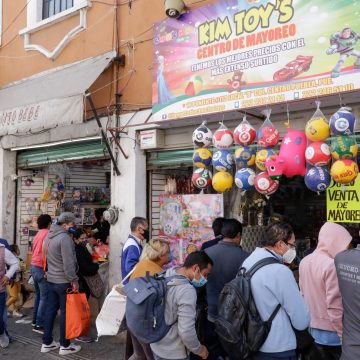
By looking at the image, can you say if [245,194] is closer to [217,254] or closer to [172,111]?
[172,111]

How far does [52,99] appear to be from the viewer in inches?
282

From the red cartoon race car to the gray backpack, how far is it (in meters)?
2.91

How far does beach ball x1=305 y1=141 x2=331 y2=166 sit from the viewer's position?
4.49 m

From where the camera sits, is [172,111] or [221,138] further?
[172,111]

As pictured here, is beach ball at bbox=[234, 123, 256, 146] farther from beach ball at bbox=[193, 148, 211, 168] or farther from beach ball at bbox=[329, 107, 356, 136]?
beach ball at bbox=[329, 107, 356, 136]

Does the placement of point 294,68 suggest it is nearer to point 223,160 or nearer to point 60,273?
point 223,160

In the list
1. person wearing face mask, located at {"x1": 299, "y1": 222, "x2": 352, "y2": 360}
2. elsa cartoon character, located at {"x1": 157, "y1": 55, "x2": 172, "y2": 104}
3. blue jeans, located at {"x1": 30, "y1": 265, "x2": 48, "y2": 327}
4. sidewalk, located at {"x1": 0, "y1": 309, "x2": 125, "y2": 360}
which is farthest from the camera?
blue jeans, located at {"x1": 30, "y1": 265, "x2": 48, "y2": 327}

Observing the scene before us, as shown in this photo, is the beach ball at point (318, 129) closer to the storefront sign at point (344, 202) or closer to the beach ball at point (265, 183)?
the beach ball at point (265, 183)

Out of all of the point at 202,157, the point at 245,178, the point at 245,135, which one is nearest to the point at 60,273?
the point at 202,157

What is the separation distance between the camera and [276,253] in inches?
134

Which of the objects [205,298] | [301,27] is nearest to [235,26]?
[301,27]

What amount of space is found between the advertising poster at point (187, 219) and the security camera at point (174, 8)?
2.61 meters

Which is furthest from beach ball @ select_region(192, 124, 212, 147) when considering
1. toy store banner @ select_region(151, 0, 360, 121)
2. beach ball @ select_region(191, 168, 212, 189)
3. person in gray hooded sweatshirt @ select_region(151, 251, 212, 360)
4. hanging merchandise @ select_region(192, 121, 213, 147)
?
person in gray hooded sweatshirt @ select_region(151, 251, 212, 360)

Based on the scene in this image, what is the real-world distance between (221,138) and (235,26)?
61.1 inches
